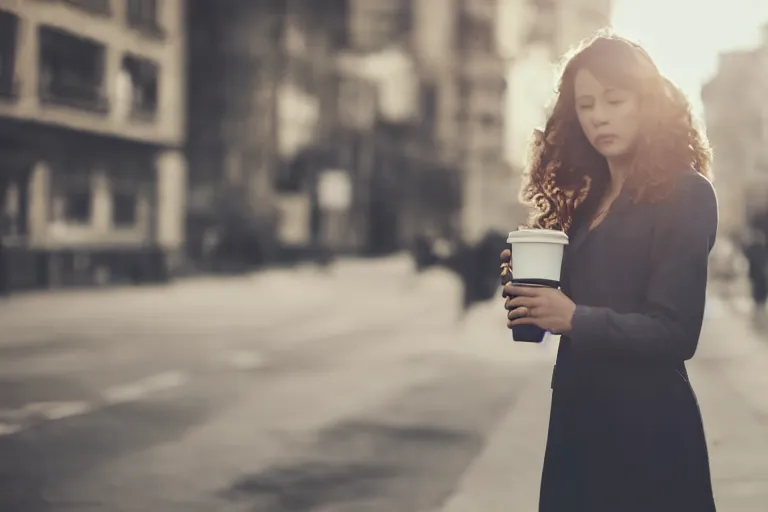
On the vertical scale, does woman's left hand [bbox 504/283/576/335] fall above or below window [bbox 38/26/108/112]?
below

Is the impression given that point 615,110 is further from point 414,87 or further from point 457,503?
point 414,87

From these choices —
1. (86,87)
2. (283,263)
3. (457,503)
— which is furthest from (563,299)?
(283,263)

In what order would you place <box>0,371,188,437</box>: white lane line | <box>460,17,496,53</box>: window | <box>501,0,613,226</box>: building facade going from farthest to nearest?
<box>501,0,613,226</box>: building facade → <box>460,17,496,53</box>: window → <box>0,371,188,437</box>: white lane line

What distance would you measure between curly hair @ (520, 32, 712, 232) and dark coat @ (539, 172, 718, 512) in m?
0.07

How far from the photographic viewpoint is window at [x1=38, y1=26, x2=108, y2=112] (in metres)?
28.8

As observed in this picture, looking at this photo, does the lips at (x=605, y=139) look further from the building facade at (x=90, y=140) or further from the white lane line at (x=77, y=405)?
the building facade at (x=90, y=140)

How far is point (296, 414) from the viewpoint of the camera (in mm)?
9609

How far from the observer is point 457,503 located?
625cm

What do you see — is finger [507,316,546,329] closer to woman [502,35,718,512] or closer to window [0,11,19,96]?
woman [502,35,718,512]

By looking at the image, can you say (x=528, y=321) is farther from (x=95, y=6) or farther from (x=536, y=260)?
(x=95, y=6)

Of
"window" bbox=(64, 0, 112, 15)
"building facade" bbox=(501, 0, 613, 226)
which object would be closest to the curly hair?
"window" bbox=(64, 0, 112, 15)

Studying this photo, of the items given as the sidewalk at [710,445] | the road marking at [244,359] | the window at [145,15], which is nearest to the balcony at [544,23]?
the window at [145,15]

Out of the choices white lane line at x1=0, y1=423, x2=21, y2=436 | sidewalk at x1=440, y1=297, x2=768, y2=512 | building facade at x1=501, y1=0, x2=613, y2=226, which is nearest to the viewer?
sidewalk at x1=440, y1=297, x2=768, y2=512

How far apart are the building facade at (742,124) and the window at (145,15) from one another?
50211 millimetres
